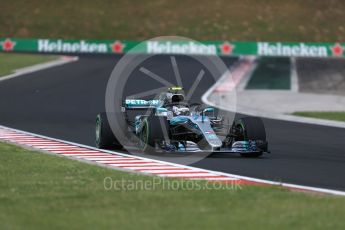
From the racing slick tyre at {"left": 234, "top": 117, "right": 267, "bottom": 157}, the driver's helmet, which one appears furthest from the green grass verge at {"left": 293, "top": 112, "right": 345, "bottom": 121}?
the driver's helmet

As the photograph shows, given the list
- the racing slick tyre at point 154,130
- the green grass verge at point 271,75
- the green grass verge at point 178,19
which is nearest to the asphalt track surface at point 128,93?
the racing slick tyre at point 154,130

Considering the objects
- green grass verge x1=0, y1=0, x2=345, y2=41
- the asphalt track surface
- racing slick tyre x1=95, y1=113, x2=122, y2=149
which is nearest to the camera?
the asphalt track surface

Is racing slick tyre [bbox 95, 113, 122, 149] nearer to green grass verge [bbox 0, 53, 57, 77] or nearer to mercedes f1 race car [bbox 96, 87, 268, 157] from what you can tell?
mercedes f1 race car [bbox 96, 87, 268, 157]

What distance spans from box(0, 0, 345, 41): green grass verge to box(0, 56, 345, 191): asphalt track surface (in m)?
20.8

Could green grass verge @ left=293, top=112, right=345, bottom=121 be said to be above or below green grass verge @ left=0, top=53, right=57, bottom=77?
below

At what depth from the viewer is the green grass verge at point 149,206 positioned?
27.9 ft

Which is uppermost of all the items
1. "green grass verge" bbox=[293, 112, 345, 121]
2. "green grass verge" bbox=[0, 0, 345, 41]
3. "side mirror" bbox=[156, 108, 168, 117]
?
"green grass verge" bbox=[0, 0, 345, 41]

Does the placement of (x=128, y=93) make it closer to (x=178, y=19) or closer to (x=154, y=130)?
(x=154, y=130)

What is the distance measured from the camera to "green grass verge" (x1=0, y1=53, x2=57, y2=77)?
40194 mm

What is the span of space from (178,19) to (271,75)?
3000cm

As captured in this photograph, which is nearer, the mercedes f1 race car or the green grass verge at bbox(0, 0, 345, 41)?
the mercedes f1 race car

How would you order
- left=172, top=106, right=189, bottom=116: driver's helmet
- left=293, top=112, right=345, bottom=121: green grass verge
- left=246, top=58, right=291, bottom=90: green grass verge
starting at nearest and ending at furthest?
left=172, top=106, right=189, bottom=116: driver's helmet < left=293, top=112, right=345, bottom=121: green grass verge < left=246, top=58, right=291, bottom=90: green grass verge

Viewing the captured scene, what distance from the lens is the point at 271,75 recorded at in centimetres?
4100

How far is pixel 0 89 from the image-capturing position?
105ft
